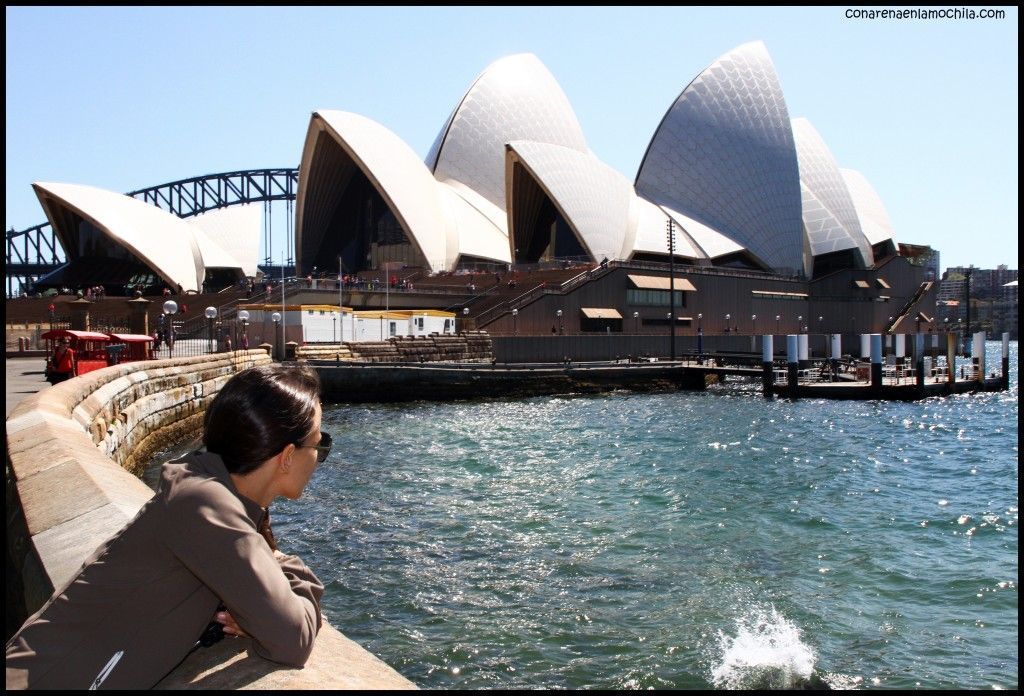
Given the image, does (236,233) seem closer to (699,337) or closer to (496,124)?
(496,124)

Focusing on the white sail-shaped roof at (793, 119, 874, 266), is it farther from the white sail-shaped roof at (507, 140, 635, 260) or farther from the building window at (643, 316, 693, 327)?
the building window at (643, 316, 693, 327)

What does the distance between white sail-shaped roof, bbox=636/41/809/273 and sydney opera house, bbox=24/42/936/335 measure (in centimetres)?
11

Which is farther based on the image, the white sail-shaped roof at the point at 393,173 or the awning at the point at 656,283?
the white sail-shaped roof at the point at 393,173

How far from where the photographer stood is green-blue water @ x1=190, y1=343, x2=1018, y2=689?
6312mm

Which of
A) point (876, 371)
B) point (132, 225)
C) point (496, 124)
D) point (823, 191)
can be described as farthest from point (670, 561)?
point (823, 191)

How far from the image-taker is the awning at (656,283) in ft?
153

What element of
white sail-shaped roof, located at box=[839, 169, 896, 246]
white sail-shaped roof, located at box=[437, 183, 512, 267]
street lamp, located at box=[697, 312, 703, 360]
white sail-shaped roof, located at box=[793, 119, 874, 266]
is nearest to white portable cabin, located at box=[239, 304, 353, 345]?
street lamp, located at box=[697, 312, 703, 360]

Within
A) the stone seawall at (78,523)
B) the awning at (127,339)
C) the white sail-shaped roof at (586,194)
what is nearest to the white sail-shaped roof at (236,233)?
the white sail-shaped roof at (586,194)

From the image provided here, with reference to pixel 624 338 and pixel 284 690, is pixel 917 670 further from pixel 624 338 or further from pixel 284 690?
pixel 624 338

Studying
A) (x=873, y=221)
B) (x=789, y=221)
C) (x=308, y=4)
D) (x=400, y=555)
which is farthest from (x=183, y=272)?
(x=873, y=221)

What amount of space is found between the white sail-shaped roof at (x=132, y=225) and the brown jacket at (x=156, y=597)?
52.3m

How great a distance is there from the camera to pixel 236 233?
226ft

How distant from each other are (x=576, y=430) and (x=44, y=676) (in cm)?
1940

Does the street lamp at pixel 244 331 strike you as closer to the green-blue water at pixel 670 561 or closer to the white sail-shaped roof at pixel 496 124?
the green-blue water at pixel 670 561
